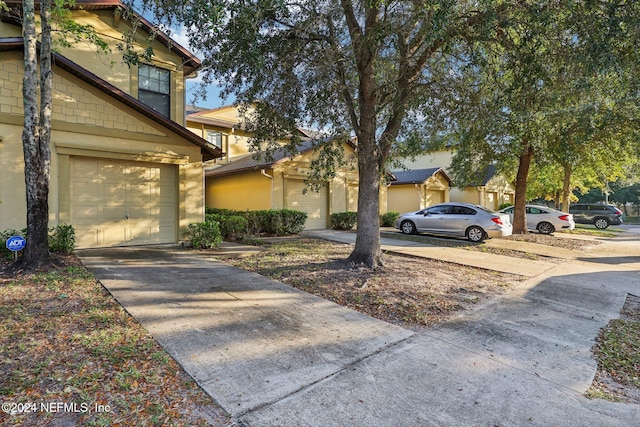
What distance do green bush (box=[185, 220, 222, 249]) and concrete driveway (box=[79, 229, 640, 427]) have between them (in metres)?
3.11

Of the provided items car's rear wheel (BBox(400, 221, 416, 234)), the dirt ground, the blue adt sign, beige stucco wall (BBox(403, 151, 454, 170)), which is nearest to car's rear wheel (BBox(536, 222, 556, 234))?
car's rear wheel (BBox(400, 221, 416, 234))

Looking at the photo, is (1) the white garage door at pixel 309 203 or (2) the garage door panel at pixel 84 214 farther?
(1) the white garage door at pixel 309 203

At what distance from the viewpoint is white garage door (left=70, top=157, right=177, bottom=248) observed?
27.6 feet

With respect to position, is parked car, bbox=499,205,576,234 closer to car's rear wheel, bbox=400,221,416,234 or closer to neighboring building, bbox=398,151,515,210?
car's rear wheel, bbox=400,221,416,234

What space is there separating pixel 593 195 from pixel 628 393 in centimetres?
5312

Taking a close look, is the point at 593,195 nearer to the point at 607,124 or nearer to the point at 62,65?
the point at 607,124

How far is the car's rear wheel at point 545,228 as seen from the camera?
56.9 ft

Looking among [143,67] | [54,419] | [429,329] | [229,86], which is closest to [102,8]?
[143,67]

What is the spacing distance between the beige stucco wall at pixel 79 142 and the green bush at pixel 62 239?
0.57 m

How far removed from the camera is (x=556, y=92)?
7094mm

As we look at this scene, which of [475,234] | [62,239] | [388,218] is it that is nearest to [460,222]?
[475,234]

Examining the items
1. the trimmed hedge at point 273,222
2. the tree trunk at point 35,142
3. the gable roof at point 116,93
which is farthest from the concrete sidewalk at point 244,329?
the trimmed hedge at point 273,222

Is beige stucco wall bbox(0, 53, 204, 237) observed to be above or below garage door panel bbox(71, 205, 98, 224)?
above

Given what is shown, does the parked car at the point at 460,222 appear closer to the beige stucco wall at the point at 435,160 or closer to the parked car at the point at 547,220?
the parked car at the point at 547,220
